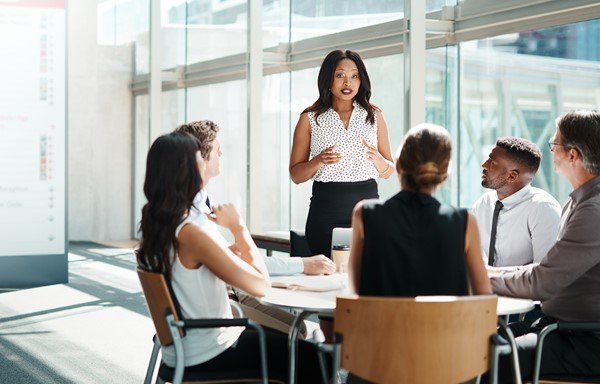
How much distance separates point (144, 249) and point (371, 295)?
0.75 m

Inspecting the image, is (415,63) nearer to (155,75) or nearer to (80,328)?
(80,328)

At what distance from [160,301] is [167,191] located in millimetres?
334

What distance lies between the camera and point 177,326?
9.22 feet

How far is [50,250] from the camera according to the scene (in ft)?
27.5

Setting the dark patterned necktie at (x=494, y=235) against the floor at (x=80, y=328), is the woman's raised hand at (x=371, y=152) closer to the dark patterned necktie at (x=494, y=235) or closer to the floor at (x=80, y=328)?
the dark patterned necktie at (x=494, y=235)

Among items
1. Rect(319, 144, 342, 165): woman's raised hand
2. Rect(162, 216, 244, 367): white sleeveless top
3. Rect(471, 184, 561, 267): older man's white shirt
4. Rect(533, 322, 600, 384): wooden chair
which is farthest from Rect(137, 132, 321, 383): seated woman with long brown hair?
Rect(319, 144, 342, 165): woman's raised hand

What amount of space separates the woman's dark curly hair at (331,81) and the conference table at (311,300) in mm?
1218

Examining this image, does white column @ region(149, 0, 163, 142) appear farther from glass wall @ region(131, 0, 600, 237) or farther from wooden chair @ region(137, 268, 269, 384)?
wooden chair @ region(137, 268, 269, 384)

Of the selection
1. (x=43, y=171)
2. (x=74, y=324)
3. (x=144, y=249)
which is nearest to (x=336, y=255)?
(x=144, y=249)

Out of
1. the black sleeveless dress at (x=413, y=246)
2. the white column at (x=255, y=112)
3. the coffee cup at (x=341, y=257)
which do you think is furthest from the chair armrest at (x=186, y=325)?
the white column at (x=255, y=112)

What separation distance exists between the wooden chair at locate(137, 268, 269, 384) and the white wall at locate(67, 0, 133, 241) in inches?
283

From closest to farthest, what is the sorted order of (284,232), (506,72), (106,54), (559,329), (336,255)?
1. (559,329)
2. (336,255)
3. (506,72)
4. (284,232)
5. (106,54)

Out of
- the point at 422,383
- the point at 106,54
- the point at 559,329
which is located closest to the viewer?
the point at 422,383

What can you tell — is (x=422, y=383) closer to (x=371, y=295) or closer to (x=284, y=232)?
(x=371, y=295)
